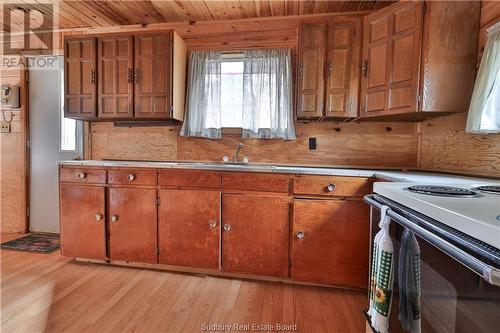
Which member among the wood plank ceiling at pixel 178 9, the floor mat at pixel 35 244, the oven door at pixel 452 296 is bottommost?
the floor mat at pixel 35 244

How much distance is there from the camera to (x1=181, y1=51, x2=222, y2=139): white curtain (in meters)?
2.56

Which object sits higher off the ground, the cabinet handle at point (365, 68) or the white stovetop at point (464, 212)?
the cabinet handle at point (365, 68)

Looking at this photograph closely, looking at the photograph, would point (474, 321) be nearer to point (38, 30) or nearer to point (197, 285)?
point (197, 285)

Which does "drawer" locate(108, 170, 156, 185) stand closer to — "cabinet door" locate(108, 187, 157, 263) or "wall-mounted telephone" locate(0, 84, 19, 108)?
"cabinet door" locate(108, 187, 157, 263)

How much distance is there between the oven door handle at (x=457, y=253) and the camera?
19.9 inches

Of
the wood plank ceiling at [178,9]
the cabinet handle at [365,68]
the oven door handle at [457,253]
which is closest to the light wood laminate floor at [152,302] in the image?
the oven door handle at [457,253]

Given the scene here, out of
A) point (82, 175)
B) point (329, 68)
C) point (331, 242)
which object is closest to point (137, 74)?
point (82, 175)

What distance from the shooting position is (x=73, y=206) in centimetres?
226

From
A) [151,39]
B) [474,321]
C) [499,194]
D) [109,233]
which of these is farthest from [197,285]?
[151,39]

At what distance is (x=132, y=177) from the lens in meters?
2.14

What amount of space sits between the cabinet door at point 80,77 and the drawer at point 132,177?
2.59 feet

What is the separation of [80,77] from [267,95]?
1.89 metres

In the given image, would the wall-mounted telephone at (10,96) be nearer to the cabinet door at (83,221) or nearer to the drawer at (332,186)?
the cabinet door at (83,221)

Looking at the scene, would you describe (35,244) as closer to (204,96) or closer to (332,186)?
(204,96)
